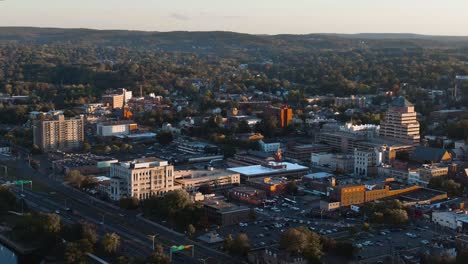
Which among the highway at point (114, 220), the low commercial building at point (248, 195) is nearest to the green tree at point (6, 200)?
the highway at point (114, 220)

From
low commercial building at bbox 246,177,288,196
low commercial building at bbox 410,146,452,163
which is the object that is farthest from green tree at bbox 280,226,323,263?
low commercial building at bbox 410,146,452,163

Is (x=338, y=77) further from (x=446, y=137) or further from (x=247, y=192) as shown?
(x=247, y=192)

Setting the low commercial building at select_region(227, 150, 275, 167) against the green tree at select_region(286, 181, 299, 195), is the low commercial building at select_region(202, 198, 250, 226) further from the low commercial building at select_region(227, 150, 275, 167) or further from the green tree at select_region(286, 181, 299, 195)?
the low commercial building at select_region(227, 150, 275, 167)

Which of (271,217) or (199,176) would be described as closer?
(271,217)

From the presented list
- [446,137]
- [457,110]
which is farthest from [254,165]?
[457,110]

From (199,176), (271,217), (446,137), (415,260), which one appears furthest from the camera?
(446,137)
